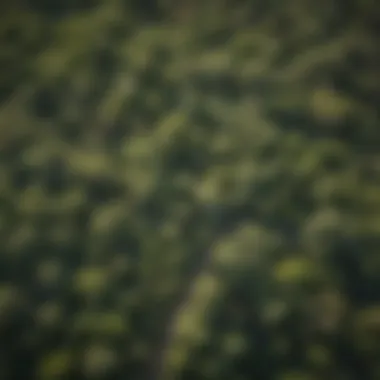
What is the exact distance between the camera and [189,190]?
95 centimetres

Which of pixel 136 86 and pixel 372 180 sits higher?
pixel 136 86

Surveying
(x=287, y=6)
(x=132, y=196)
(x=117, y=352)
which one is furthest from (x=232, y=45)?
(x=117, y=352)

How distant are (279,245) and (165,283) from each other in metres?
0.19

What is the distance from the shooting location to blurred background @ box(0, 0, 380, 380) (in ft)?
2.83

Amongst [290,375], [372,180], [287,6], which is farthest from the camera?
[287,6]

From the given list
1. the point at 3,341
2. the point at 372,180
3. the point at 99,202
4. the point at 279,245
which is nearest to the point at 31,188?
the point at 99,202

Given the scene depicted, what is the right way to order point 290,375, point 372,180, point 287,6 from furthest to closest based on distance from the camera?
point 287,6, point 372,180, point 290,375

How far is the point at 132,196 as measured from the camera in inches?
37.4

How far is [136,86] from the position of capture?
101 centimetres

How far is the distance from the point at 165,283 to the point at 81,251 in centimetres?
14

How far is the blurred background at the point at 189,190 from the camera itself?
862 mm

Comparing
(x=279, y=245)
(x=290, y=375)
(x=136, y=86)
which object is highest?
(x=136, y=86)

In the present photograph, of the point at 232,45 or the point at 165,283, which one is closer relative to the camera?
the point at 165,283

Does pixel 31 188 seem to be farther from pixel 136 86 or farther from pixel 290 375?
pixel 290 375
